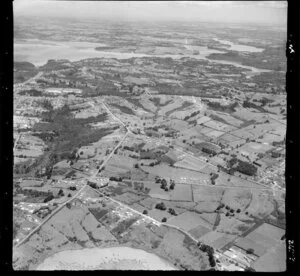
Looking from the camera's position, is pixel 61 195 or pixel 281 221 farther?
pixel 61 195

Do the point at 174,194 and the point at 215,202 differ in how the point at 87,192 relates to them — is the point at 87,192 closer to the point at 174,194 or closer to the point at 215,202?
the point at 174,194

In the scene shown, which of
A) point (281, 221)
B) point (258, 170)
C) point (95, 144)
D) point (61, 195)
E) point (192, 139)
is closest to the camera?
point (281, 221)

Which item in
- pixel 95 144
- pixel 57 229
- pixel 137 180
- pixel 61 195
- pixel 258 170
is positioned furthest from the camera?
pixel 95 144

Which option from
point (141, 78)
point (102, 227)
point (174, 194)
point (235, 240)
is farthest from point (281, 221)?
point (141, 78)

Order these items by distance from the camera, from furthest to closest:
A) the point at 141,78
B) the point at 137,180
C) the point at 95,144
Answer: the point at 141,78, the point at 95,144, the point at 137,180

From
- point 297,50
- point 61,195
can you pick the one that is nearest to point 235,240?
point 61,195

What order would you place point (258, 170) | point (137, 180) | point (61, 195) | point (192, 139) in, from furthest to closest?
point (192, 139) → point (258, 170) → point (137, 180) → point (61, 195)
